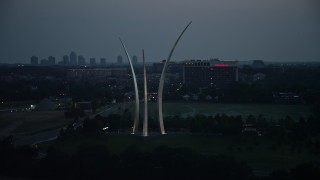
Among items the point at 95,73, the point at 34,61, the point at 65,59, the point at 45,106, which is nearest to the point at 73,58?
the point at 65,59

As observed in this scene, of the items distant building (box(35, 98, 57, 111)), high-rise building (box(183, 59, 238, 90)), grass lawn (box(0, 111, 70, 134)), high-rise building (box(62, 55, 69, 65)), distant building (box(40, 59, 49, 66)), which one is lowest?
grass lawn (box(0, 111, 70, 134))

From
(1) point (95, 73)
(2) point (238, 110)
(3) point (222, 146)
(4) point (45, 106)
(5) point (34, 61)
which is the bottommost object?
(3) point (222, 146)

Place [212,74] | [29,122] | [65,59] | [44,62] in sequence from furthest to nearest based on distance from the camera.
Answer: [65,59]
[44,62]
[212,74]
[29,122]

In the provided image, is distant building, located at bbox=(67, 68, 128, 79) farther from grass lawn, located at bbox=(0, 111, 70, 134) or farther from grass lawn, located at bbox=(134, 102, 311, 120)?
grass lawn, located at bbox=(0, 111, 70, 134)

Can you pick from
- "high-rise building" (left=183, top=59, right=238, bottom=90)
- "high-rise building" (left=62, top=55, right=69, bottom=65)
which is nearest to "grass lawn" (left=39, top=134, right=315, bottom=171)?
"high-rise building" (left=183, top=59, right=238, bottom=90)

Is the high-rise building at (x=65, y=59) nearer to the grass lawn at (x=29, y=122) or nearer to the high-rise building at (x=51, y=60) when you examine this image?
the high-rise building at (x=51, y=60)

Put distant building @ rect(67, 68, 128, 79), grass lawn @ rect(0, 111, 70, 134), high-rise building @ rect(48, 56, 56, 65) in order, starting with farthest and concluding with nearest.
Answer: high-rise building @ rect(48, 56, 56, 65), distant building @ rect(67, 68, 128, 79), grass lawn @ rect(0, 111, 70, 134)

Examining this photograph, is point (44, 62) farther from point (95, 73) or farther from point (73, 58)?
point (95, 73)

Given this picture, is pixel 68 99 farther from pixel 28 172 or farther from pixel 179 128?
pixel 28 172

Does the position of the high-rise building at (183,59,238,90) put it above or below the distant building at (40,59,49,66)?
below
